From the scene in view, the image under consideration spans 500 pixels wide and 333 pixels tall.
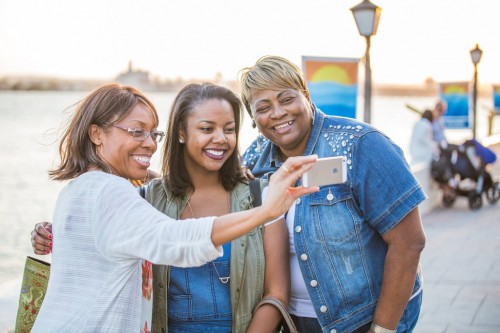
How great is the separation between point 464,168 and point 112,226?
32.1 feet

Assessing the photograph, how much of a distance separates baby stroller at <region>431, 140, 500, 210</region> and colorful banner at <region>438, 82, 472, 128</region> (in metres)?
5.41

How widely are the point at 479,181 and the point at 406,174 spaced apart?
9.13 metres

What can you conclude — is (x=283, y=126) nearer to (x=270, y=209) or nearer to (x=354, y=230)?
(x=354, y=230)

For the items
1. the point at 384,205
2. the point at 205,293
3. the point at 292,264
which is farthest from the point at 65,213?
the point at 384,205

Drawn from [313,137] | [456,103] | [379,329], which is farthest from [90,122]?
[456,103]

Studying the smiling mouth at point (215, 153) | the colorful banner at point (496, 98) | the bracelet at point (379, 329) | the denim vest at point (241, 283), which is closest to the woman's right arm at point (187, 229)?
the denim vest at point (241, 283)

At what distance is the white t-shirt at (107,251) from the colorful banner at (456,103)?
15325mm

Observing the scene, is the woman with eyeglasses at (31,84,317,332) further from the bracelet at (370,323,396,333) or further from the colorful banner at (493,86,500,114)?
the colorful banner at (493,86,500,114)

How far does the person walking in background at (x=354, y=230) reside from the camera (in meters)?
2.39

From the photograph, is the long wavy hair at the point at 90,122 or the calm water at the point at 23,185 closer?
the long wavy hair at the point at 90,122

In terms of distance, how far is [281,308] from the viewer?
2.36 metres

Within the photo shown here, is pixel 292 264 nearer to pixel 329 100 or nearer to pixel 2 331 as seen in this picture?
pixel 2 331

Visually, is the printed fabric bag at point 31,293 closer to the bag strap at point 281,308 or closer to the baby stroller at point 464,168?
the bag strap at point 281,308

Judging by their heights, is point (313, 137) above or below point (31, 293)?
above
